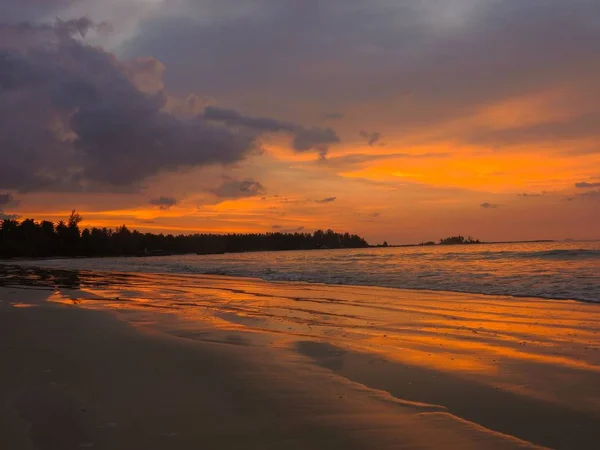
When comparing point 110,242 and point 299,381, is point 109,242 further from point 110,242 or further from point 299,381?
point 299,381

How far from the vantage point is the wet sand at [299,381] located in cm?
425

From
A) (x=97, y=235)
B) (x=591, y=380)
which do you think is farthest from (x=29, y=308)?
(x=97, y=235)

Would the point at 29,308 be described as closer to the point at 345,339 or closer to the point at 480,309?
the point at 345,339

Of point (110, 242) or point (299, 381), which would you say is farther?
point (110, 242)

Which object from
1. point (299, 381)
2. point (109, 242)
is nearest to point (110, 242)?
point (109, 242)

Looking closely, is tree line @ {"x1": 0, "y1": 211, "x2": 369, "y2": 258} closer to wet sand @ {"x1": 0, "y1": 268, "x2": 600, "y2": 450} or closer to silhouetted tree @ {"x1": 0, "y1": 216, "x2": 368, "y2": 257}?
silhouetted tree @ {"x1": 0, "y1": 216, "x2": 368, "y2": 257}

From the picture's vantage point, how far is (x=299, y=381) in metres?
5.97

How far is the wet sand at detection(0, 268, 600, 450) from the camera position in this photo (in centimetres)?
425

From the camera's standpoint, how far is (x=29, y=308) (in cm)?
1322

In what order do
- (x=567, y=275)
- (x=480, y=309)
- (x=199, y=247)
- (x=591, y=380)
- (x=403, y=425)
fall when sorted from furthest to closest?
(x=199, y=247) → (x=567, y=275) → (x=480, y=309) → (x=591, y=380) → (x=403, y=425)

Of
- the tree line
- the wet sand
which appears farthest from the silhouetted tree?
the wet sand

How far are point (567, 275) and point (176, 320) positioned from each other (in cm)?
1859

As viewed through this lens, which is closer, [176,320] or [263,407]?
[263,407]

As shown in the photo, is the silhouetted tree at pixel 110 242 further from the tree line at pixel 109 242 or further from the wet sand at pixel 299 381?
the wet sand at pixel 299 381
